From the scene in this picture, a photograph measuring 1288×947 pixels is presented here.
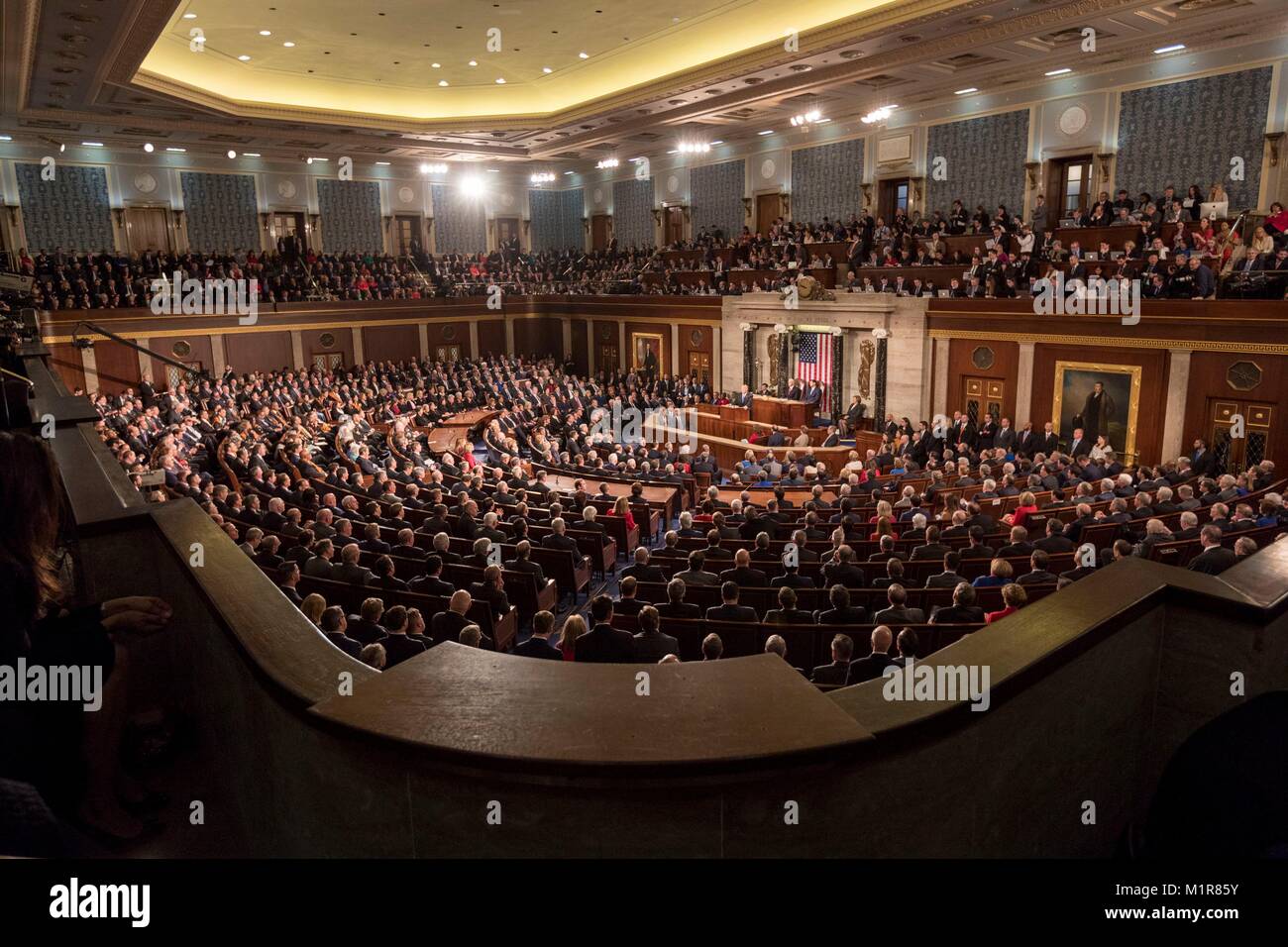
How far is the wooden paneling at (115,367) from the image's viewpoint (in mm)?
22234

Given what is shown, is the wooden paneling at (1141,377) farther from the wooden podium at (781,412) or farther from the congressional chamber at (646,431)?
the wooden podium at (781,412)

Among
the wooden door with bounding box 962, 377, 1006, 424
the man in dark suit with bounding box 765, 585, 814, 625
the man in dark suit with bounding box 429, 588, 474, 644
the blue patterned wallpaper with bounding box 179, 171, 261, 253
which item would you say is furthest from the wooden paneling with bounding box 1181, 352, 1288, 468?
the blue patterned wallpaper with bounding box 179, 171, 261, 253

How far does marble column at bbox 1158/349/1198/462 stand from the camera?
1395 cm

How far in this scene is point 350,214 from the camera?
99.6 feet

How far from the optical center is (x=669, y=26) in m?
18.8

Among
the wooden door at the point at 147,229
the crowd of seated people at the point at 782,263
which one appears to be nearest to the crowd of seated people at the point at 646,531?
the crowd of seated people at the point at 782,263

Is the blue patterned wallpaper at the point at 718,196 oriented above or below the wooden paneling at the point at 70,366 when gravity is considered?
above

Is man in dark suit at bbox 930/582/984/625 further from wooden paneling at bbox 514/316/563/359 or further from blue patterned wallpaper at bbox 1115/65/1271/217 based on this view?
wooden paneling at bbox 514/316/563/359

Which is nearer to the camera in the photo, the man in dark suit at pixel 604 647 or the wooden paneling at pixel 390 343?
the man in dark suit at pixel 604 647

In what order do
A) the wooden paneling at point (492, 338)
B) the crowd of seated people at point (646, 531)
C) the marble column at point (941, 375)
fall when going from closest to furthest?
the crowd of seated people at point (646, 531), the marble column at point (941, 375), the wooden paneling at point (492, 338)

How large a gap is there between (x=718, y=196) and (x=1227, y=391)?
17.8 m

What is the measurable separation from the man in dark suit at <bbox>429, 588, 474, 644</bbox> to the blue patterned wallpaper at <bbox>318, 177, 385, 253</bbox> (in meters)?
27.9

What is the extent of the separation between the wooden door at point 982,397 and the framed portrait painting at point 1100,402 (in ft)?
3.84

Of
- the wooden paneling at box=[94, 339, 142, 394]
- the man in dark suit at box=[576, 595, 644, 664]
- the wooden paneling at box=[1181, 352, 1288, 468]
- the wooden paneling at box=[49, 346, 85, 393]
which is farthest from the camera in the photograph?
the wooden paneling at box=[94, 339, 142, 394]
